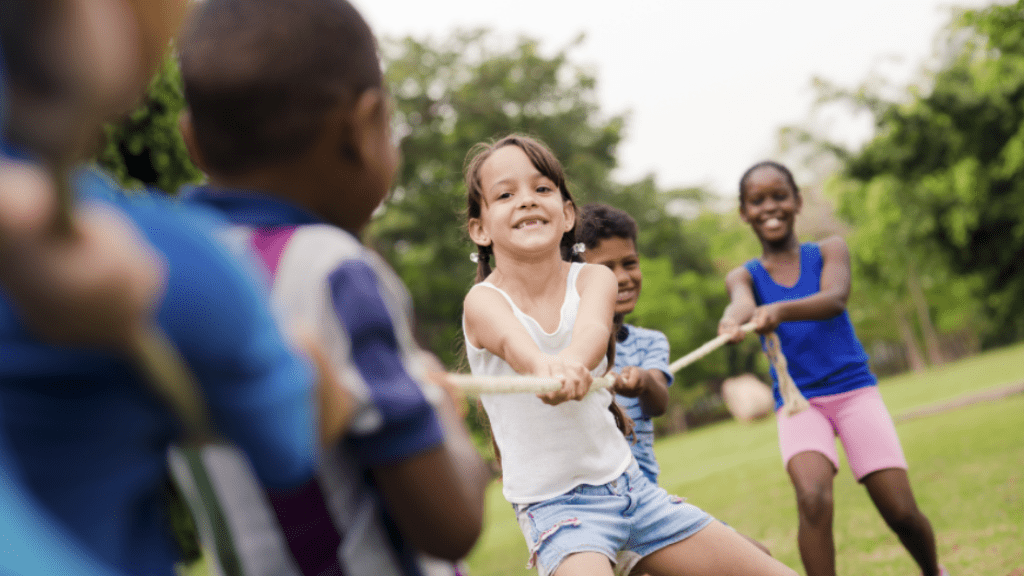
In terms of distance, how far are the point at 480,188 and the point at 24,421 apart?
90.1 inches

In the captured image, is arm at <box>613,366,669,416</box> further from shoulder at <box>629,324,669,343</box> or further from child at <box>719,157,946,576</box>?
child at <box>719,157,946,576</box>

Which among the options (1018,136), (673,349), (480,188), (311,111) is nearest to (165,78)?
(480,188)

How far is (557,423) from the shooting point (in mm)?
2814

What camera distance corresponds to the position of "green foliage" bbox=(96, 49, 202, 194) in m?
8.26

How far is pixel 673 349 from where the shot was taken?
3866 cm

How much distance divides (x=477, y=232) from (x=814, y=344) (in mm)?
2251

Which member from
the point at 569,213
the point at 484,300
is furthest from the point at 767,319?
the point at 484,300

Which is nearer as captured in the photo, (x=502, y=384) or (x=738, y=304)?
(x=502, y=384)

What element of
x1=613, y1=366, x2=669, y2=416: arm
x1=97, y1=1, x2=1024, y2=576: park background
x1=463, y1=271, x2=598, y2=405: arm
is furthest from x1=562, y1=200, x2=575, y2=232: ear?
x1=97, y1=1, x2=1024, y2=576: park background

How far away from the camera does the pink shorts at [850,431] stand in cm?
420

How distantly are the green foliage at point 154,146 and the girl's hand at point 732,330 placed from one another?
6.00 meters

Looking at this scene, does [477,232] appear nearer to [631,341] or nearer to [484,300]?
[484,300]

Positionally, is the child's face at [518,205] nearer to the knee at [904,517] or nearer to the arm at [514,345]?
the arm at [514,345]

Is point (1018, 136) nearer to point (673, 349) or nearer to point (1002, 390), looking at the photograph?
point (1002, 390)
